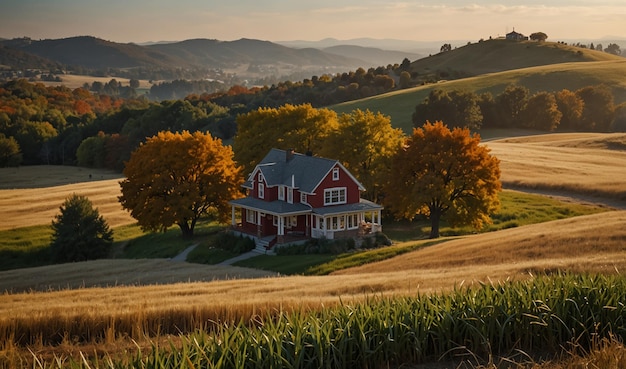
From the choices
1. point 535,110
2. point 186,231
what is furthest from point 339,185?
point 535,110

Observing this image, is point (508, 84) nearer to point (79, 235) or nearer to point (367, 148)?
point (367, 148)

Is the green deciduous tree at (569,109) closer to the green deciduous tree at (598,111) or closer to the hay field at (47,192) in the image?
the green deciduous tree at (598,111)

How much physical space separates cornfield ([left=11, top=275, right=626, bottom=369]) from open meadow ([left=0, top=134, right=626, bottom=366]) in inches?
79.1

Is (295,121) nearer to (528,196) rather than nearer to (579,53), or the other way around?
(528,196)

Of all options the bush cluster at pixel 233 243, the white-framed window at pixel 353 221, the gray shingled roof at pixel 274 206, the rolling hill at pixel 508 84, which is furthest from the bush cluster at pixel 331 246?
the rolling hill at pixel 508 84

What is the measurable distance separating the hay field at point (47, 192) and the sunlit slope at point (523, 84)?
147 feet

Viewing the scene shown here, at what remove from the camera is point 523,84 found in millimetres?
137375

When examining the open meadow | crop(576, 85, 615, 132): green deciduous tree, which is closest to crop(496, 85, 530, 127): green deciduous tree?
crop(576, 85, 615, 132): green deciduous tree

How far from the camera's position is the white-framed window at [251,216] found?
197 feet

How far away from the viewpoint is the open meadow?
16094mm

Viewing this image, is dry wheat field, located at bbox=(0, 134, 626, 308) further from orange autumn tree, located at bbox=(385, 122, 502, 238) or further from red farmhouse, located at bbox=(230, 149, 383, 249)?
red farmhouse, located at bbox=(230, 149, 383, 249)

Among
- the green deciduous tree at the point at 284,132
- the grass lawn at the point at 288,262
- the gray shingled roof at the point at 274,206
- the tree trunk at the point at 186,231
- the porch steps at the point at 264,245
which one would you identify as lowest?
the tree trunk at the point at 186,231

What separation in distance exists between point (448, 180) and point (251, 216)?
50.4 ft

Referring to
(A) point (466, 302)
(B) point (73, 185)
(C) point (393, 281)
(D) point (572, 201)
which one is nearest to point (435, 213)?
(D) point (572, 201)
